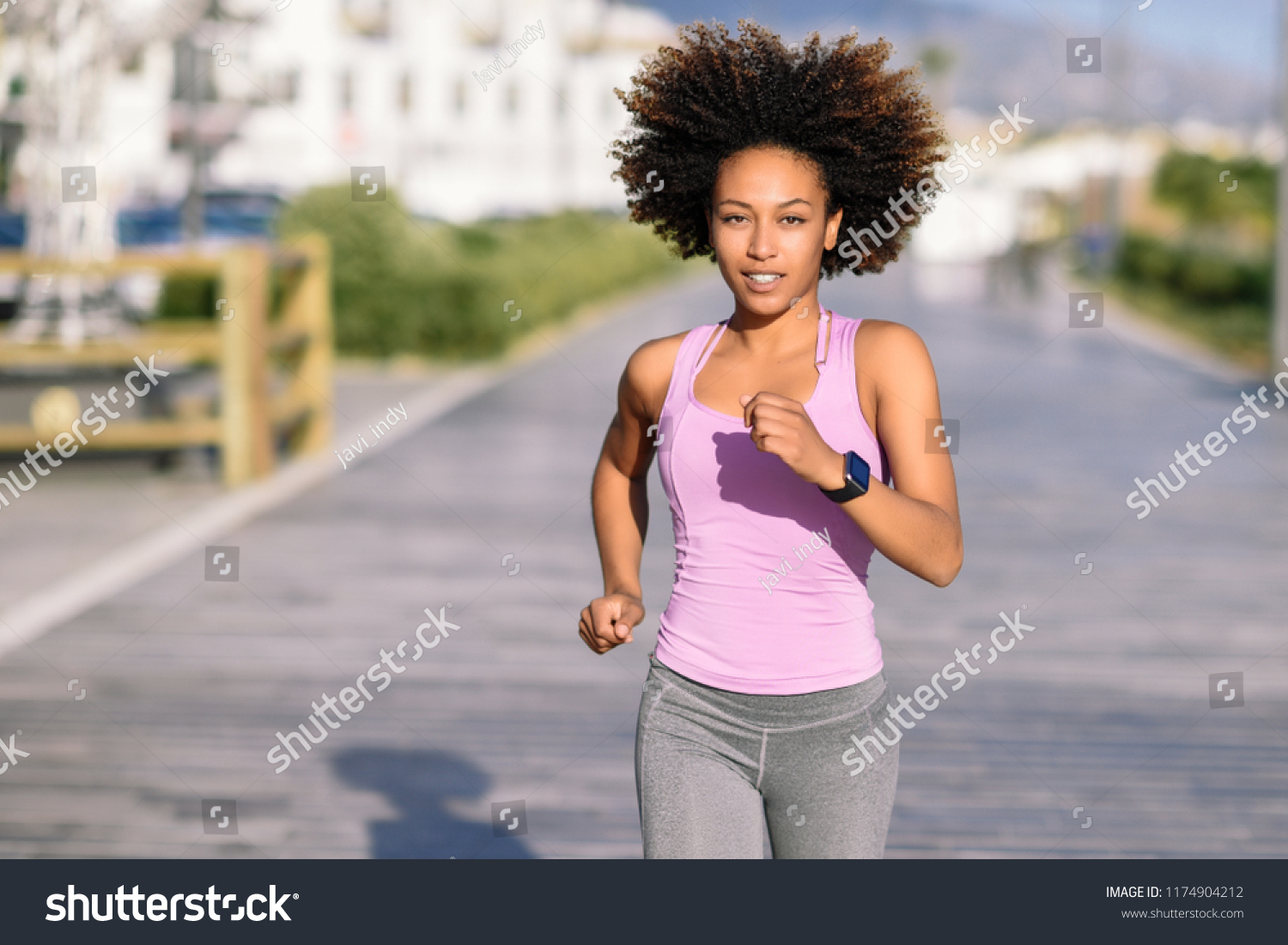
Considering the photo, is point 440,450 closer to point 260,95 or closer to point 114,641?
point 114,641

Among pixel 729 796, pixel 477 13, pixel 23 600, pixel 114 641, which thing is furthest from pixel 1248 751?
pixel 477 13

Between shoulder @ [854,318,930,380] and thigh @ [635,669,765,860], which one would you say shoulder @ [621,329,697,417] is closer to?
shoulder @ [854,318,930,380]

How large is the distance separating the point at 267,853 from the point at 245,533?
15.4 feet

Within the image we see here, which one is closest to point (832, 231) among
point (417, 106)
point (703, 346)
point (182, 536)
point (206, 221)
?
point (703, 346)

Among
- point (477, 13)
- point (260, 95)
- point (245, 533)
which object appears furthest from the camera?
point (477, 13)

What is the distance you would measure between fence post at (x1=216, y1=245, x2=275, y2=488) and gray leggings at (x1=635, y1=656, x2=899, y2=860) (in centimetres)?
771

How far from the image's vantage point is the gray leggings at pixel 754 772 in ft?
7.88

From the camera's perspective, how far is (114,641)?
6.54m

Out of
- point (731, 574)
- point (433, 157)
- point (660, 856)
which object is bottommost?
point (433, 157)

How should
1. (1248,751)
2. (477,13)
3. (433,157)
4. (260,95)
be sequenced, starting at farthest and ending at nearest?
(477,13) → (433,157) → (260,95) → (1248,751)

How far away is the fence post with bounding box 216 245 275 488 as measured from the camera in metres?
9.78

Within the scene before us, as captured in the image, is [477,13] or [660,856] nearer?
[660,856]

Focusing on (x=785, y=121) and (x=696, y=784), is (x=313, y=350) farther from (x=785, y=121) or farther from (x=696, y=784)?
(x=696, y=784)

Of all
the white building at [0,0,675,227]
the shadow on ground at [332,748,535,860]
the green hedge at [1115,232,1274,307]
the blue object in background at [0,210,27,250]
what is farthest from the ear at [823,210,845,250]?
the white building at [0,0,675,227]
